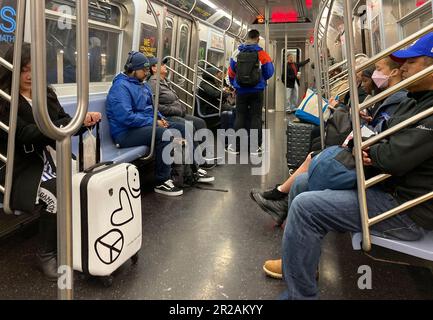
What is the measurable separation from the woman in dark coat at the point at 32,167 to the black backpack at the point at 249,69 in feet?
11.2

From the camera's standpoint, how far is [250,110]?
5801 mm

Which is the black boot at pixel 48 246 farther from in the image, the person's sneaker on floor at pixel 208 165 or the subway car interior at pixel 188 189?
the person's sneaker on floor at pixel 208 165

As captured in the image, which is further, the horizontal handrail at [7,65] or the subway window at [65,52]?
the subway window at [65,52]

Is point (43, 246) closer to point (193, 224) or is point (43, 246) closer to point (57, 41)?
point (193, 224)

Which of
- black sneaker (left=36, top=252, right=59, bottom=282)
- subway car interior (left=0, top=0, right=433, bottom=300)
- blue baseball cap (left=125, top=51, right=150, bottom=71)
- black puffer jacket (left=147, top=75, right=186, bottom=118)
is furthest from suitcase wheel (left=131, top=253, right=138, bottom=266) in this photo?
black puffer jacket (left=147, top=75, right=186, bottom=118)

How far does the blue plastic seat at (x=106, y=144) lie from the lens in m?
3.26

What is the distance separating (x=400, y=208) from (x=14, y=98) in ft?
5.72

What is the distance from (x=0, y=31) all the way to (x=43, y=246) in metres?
1.61

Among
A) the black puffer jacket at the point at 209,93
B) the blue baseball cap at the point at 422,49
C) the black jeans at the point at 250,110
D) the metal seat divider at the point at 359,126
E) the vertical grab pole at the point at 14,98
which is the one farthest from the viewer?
the black puffer jacket at the point at 209,93

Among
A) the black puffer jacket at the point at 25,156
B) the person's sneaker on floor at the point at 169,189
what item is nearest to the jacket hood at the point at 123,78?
the person's sneaker on floor at the point at 169,189

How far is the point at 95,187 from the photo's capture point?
1961 millimetres

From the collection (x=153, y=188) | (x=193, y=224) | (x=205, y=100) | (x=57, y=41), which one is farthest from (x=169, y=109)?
(x=205, y=100)

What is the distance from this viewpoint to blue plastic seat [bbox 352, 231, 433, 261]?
1507 mm

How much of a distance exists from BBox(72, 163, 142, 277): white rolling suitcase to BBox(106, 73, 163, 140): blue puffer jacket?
1.61m
